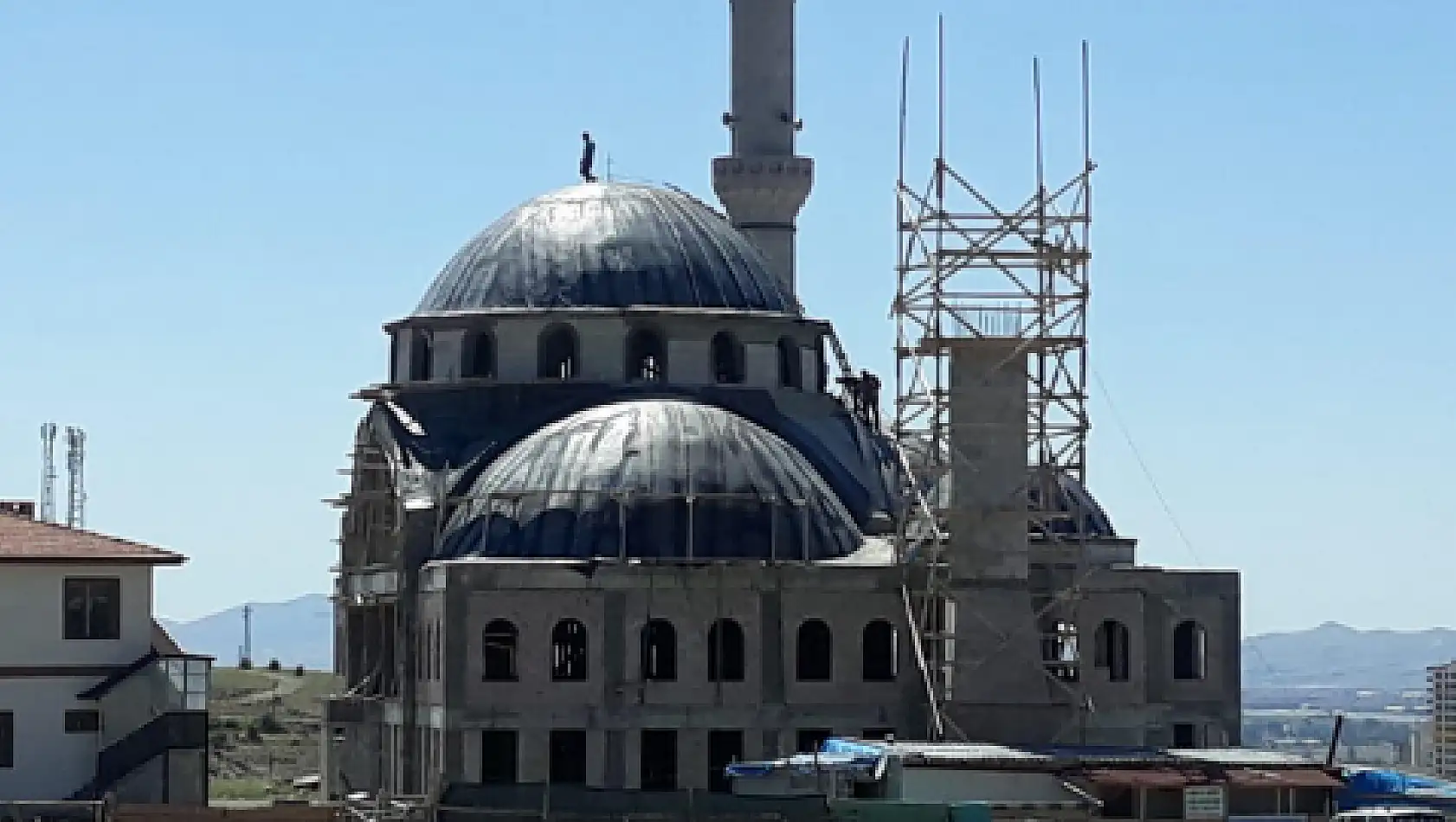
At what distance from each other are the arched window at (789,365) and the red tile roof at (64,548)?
59.8ft

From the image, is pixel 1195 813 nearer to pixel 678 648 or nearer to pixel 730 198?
pixel 678 648

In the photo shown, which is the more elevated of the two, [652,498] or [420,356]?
[420,356]

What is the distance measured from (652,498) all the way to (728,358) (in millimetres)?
9597

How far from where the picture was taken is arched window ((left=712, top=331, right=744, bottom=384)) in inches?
2889

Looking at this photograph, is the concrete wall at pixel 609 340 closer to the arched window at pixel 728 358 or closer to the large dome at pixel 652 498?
the arched window at pixel 728 358

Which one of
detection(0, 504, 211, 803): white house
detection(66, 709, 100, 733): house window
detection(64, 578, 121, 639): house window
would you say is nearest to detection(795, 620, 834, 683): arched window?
detection(0, 504, 211, 803): white house

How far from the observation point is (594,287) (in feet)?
239

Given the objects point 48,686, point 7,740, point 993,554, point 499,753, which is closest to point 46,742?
point 7,740

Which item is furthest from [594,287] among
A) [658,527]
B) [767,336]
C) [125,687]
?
[125,687]

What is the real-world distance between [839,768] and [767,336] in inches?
762

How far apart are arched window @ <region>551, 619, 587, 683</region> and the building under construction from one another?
2.4 inches

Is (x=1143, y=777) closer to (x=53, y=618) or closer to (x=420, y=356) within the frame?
(x=53, y=618)

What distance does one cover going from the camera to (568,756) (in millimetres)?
63000

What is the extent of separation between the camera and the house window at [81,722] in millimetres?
59781
